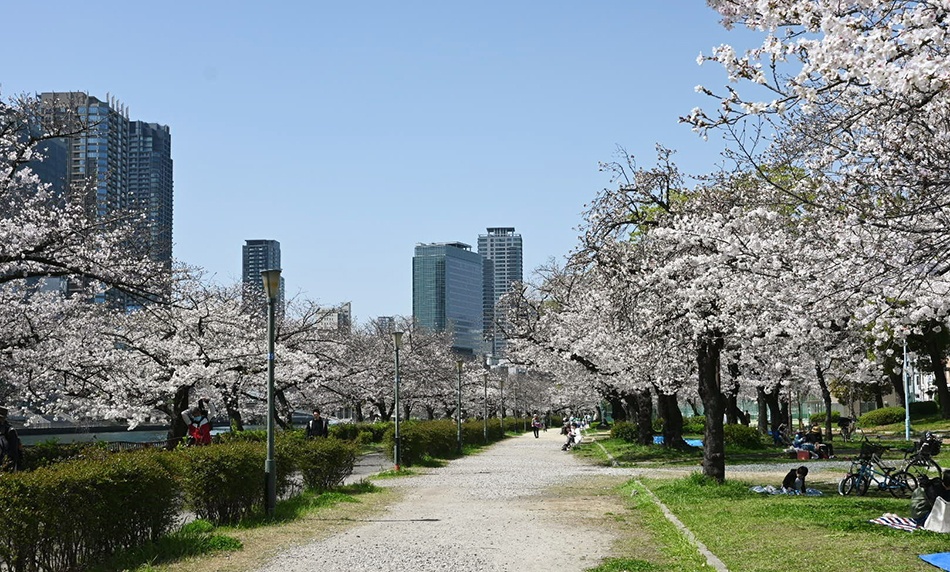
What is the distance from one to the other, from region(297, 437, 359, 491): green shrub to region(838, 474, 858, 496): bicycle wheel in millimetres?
9259

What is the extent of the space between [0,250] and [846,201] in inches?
486

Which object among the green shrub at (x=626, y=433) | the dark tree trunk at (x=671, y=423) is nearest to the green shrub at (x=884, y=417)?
the green shrub at (x=626, y=433)

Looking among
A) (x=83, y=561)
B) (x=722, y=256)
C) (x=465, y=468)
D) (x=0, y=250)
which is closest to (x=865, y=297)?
(x=722, y=256)

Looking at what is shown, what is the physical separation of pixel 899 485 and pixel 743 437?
62.5 feet

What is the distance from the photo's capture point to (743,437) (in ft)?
115

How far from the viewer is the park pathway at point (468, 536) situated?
9992mm

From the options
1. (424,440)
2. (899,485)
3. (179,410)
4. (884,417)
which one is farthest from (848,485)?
(884,417)

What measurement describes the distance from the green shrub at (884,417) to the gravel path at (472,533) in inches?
1520

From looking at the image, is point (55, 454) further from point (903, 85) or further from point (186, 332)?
point (903, 85)

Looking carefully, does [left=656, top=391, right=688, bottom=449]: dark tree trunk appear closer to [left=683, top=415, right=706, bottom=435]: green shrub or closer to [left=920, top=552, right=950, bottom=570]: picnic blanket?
[left=683, top=415, right=706, bottom=435]: green shrub

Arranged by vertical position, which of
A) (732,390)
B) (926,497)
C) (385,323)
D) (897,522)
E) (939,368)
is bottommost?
(897,522)

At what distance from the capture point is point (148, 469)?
10625 millimetres

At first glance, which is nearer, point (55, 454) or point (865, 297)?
point (865, 297)

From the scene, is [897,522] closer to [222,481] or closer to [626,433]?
[222,481]
